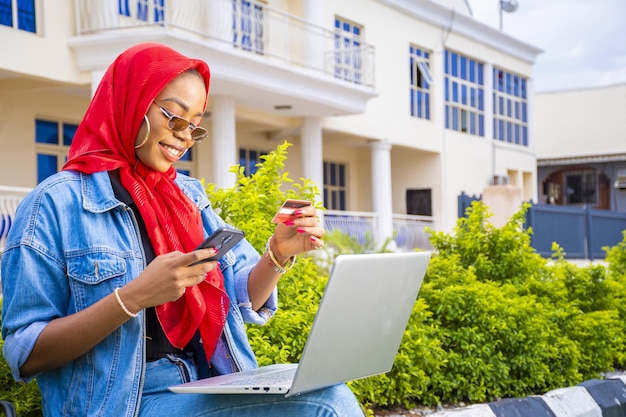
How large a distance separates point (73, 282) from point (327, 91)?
14285 mm

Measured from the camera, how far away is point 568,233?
23.3 meters

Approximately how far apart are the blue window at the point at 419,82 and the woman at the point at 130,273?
64.4 feet

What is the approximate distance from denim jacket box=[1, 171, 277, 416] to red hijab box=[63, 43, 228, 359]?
2.9 inches

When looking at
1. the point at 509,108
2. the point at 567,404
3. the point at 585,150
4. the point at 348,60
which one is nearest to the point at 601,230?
the point at 509,108

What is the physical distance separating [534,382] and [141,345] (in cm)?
302

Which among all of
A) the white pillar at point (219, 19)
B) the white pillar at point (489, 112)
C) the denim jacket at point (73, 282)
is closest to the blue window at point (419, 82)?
the white pillar at point (489, 112)

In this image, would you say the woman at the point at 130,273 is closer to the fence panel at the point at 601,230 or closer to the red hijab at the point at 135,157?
the red hijab at the point at 135,157

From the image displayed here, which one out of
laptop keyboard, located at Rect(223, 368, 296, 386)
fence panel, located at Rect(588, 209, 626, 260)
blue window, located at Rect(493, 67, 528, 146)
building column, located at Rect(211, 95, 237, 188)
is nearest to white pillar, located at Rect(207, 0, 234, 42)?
building column, located at Rect(211, 95, 237, 188)

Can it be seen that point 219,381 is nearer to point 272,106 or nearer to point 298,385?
point 298,385

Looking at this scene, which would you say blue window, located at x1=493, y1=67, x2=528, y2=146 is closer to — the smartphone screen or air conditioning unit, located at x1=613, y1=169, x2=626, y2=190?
air conditioning unit, located at x1=613, y1=169, x2=626, y2=190

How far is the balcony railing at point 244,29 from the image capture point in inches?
495

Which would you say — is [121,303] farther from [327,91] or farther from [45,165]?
[327,91]

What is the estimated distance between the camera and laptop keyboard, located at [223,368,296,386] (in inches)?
76.2

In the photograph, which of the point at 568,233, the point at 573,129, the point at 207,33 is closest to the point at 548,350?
the point at 207,33
